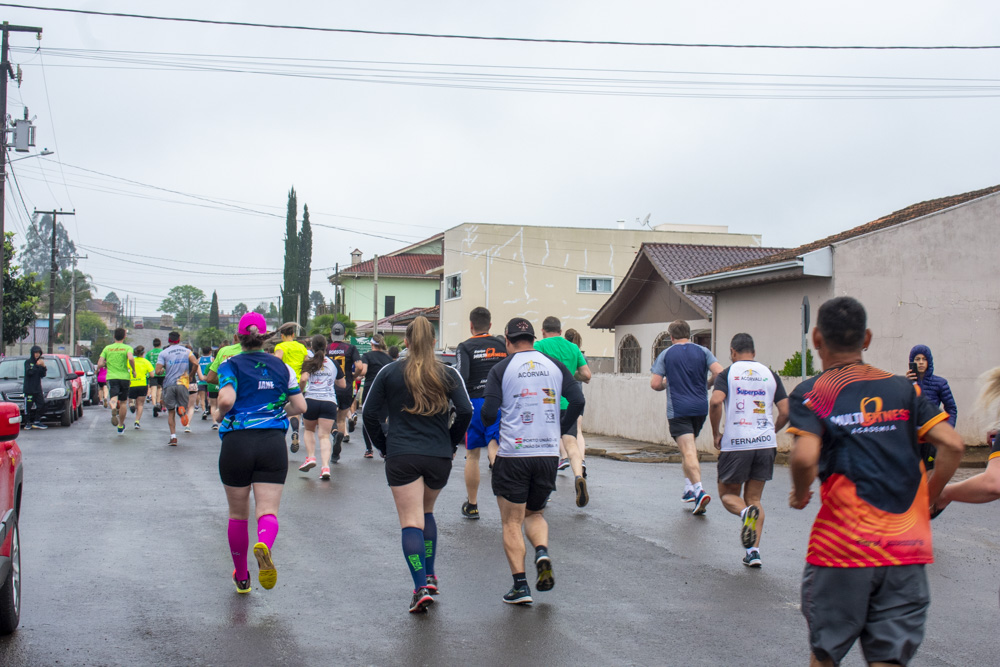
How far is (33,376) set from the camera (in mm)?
19578

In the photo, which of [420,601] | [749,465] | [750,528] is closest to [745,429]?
[749,465]

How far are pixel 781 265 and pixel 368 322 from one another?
165ft

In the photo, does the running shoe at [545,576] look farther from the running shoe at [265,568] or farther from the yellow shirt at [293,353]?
the yellow shirt at [293,353]

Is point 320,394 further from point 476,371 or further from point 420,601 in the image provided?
point 420,601

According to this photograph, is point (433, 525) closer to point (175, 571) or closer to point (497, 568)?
point (497, 568)

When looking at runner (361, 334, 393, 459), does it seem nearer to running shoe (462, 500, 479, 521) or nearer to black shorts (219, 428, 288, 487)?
running shoe (462, 500, 479, 521)

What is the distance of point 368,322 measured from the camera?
66.1 meters

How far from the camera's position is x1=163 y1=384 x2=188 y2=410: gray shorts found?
17297 mm

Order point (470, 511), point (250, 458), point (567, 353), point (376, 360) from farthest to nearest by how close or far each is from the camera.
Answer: point (376, 360) < point (567, 353) < point (470, 511) < point (250, 458)

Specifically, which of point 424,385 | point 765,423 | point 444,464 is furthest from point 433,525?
point 765,423

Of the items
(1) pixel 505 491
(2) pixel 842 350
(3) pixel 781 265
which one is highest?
(3) pixel 781 265

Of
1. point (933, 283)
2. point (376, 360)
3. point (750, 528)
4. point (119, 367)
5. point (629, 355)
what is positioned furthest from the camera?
point (629, 355)

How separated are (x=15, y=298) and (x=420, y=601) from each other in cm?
3850

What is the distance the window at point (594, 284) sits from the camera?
47.7 m
